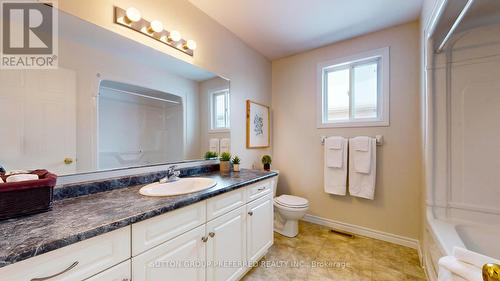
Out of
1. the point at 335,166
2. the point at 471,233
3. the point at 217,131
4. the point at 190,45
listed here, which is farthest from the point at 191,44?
the point at 471,233

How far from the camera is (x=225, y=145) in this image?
2.19 meters

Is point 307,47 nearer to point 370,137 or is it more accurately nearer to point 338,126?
point 338,126

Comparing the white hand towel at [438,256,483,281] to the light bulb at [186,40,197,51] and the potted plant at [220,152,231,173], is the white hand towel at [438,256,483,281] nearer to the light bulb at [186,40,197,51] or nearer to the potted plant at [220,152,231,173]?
the potted plant at [220,152,231,173]

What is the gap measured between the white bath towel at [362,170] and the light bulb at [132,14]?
2.40 metres

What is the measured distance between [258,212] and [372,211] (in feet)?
4.94

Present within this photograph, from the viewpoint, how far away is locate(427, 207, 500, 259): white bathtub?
55.4 inches

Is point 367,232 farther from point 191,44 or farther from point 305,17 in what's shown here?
point 191,44

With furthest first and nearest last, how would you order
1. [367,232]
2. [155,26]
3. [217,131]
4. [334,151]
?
[334,151] → [367,232] → [217,131] → [155,26]

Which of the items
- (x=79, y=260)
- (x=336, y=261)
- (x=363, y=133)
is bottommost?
(x=336, y=261)

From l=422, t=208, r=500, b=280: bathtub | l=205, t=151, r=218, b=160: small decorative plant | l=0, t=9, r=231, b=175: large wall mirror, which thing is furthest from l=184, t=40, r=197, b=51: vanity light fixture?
l=422, t=208, r=500, b=280: bathtub

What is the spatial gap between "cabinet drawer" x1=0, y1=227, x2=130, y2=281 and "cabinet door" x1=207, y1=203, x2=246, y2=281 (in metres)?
0.52

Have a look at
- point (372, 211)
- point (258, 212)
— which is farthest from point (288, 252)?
point (372, 211)

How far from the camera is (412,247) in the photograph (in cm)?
210

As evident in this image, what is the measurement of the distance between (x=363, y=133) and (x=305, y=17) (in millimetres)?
1456
